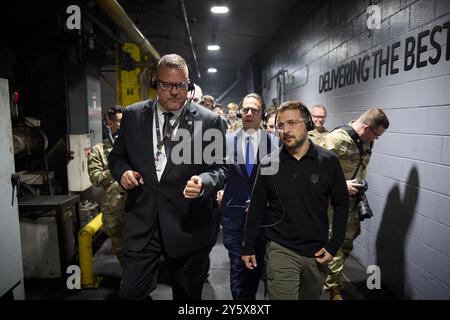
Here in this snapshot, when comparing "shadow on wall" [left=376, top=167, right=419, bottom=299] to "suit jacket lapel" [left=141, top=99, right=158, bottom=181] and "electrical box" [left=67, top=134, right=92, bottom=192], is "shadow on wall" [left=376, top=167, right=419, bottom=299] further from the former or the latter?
"electrical box" [left=67, top=134, right=92, bottom=192]

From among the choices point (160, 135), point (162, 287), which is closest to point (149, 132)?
point (160, 135)

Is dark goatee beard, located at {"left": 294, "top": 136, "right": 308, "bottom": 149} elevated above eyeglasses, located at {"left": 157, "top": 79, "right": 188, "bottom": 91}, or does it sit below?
below

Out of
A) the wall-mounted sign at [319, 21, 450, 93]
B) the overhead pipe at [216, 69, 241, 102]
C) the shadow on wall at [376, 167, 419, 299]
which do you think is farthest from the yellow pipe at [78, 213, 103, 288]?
the overhead pipe at [216, 69, 241, 102]

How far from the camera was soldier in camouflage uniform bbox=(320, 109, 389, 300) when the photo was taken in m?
2.92

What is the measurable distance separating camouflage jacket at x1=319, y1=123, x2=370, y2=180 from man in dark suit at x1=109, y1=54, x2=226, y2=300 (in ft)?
4.31

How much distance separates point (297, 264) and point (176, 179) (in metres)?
0.86

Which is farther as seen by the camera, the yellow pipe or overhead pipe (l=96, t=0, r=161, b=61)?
overhead pipe (l=96, t=0, r=161, b=61)

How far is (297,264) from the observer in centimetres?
201

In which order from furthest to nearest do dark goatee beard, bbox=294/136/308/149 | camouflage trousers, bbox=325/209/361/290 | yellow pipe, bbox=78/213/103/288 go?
yellow pipe, bbox=78/213/103/288, camouflage trousers, bbox=325/209/361/290, dark goatee beard, bbox=294/136/308/149

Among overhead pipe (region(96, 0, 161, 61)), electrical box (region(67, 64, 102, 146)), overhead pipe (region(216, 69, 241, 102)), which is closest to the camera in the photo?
overhead pipe (region(96, 0, 161, 61))

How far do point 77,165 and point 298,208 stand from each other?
357 centimetres

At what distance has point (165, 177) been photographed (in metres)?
1.90
